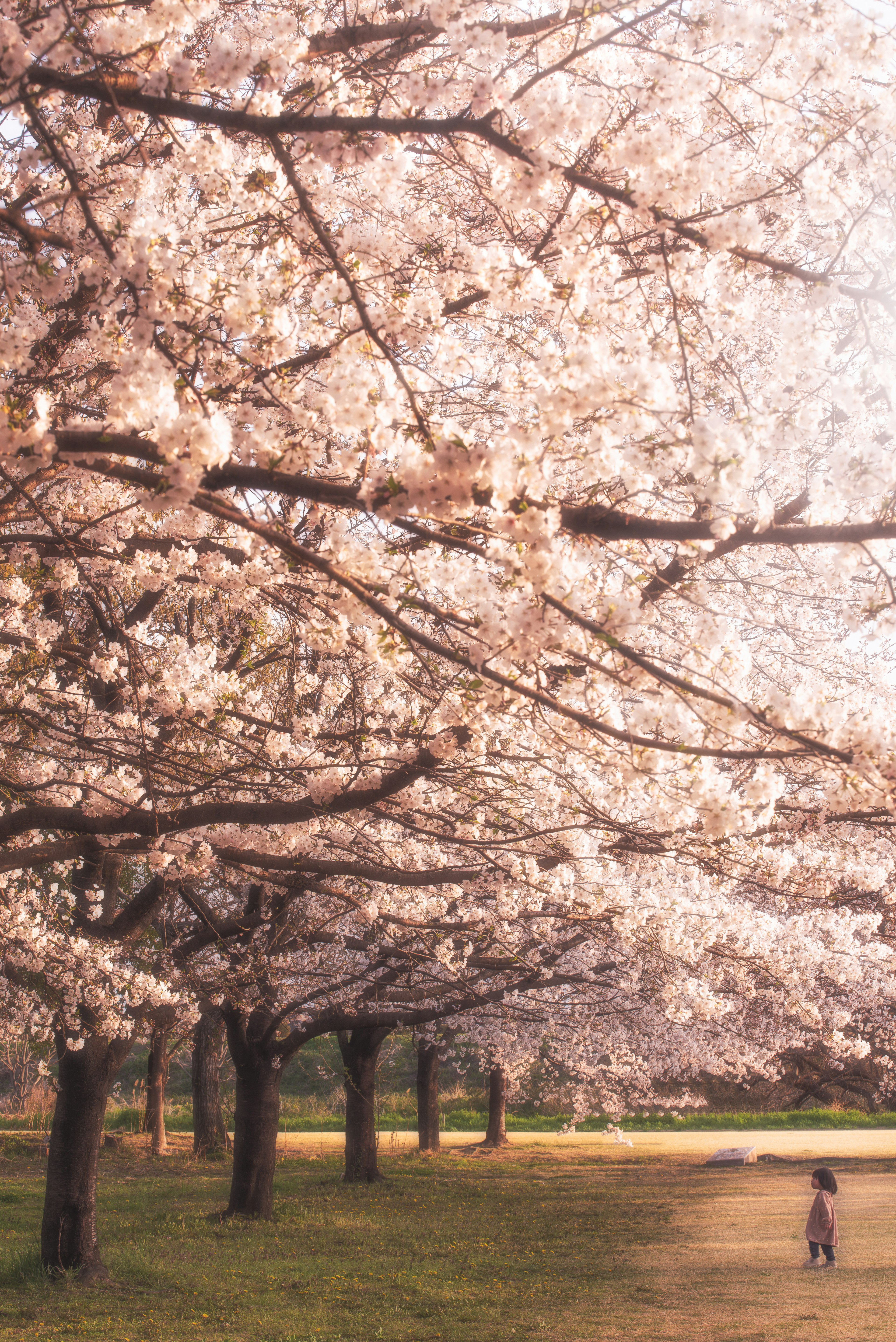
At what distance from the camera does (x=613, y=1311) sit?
28.7 feet

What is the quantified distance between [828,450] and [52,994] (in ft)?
28.1

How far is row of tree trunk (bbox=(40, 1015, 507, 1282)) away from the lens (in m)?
9.33

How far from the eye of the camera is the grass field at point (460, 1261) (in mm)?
7977

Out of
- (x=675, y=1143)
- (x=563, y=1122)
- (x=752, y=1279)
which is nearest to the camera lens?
(x=752, y=1279)

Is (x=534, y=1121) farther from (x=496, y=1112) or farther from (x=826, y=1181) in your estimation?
(x=826, y=1181)

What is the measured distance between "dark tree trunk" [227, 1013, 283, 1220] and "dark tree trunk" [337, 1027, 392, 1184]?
146 inches

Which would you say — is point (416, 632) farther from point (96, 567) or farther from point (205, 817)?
point (96, 567)

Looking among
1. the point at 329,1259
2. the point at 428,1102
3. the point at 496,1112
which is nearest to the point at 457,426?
the point at 329,1259

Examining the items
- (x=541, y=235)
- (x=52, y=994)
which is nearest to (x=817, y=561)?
(x=541, y=235)

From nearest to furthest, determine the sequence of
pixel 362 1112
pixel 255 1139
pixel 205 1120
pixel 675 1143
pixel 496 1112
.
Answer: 1. pixel 255 1139
2. pixel 362 1112
3. pixel 205 1120
4. pixel 496 1112
5. pixel 675 1143

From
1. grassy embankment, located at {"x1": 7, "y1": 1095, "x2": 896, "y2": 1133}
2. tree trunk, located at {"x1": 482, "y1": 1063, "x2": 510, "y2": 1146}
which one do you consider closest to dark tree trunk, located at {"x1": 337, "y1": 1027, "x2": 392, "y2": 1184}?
tree trunk, located at {"x1": 482, "y1": 1063, "x2": 510, "y2": 1146}

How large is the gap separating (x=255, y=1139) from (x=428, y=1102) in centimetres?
1156

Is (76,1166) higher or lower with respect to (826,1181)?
higher

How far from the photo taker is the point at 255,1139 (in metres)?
13.3
